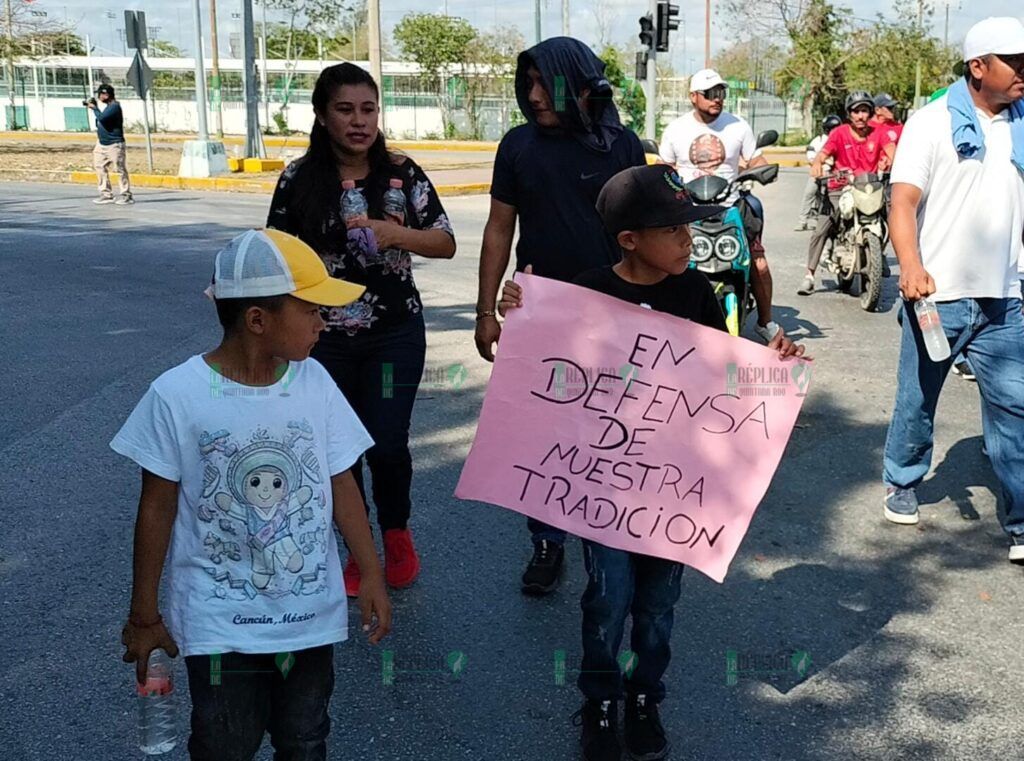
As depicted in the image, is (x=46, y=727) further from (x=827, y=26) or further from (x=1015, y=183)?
(x=827, y=26)

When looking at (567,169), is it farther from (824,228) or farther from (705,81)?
(824,228)

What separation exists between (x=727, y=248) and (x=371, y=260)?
349 cm

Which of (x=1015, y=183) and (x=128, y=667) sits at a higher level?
(x=1015, y=183)

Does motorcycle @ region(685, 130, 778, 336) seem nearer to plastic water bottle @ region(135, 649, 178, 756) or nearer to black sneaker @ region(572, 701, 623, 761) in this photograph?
black sneaker @ region(572, 701, 623, 761)

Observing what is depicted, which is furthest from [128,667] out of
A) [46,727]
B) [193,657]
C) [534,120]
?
[534,120]

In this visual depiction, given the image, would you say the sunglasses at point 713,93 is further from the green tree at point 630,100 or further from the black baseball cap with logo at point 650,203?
the green tree at point 630,100

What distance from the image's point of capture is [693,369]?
3.25 metres

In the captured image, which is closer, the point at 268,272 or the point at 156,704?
the point at 268,272

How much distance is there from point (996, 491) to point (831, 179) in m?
6.09

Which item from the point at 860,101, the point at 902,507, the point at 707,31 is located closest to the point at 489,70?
the point at 707,31

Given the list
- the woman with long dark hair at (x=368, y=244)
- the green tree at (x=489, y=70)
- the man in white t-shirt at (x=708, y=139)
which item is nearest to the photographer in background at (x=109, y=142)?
the man in white t-shirt at (x=708, y=139)

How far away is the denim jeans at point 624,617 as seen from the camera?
3162 mm

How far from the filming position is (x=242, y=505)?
2.53 m

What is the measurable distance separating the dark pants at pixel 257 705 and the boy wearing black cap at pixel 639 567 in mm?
815
